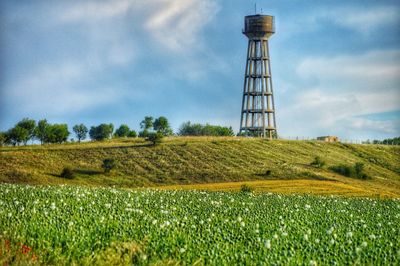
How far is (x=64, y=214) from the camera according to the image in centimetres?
2280

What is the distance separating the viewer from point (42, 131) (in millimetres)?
140250

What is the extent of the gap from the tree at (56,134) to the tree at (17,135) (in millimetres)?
4842

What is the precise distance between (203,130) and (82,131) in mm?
33529

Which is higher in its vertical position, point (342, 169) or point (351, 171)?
point (342, 169)

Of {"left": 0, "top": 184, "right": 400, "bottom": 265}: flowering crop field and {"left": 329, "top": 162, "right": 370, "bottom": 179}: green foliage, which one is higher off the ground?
{"left": 329, "top": 162, "right": 370, "bottom": 179}: green foliage

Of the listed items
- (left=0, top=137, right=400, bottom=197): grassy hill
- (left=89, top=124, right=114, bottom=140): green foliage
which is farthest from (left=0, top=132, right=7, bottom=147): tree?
(left=89, top=124, right=114, bottom=140): green foliage

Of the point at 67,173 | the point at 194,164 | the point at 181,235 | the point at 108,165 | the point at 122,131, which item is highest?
the point at 122,131

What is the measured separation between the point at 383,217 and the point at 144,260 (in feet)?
43.1

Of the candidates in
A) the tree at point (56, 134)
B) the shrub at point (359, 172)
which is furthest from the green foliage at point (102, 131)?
the shrub at point (359, 172)

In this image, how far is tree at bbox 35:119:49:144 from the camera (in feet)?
454

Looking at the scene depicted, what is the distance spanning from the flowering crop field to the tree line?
80.1m

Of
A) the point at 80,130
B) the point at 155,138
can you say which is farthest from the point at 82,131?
the point at 155,138

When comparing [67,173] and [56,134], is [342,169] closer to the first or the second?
[67,173]

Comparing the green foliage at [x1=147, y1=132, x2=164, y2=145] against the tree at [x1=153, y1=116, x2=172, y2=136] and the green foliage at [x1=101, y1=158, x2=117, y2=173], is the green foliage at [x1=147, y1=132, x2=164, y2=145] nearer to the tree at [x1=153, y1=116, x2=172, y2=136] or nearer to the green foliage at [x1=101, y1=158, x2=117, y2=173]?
the green foliage at [x1=101, y1=158, x2=117, y2=173]
